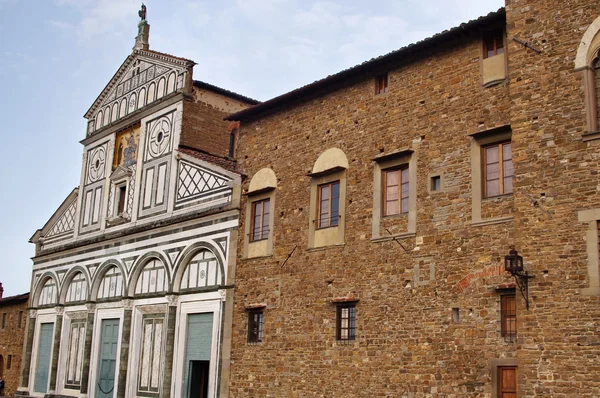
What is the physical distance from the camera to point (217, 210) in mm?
22406

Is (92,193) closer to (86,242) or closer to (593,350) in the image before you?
(86,242)

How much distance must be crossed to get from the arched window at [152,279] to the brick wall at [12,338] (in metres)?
9.95

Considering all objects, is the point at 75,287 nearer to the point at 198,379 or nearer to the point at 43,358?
the point at 43,358

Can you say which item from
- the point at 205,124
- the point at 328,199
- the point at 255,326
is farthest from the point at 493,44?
the point at 205,124

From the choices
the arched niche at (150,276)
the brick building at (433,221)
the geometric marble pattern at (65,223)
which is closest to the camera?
the brick building at (433,221)

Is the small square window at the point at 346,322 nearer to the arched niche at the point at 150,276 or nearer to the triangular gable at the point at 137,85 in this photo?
the arched niche at the point at 150,276

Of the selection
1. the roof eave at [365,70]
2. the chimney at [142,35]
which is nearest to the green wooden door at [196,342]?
the roof eave at [365,70]

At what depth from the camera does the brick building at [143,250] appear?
2244cm

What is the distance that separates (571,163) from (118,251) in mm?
18634

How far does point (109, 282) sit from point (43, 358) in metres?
Answer: 5.88

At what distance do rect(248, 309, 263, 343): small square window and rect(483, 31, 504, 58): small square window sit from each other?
9206 mm

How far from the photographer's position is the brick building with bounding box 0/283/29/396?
32.8 metres

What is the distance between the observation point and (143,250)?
25.7m

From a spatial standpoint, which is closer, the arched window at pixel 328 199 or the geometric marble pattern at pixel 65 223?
the arched window at pixel 328 199
